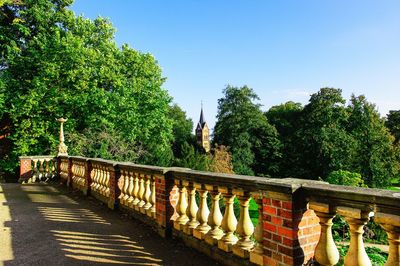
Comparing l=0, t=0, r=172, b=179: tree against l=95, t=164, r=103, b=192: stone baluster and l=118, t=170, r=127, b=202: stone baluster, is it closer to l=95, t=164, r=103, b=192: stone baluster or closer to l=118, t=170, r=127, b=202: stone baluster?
l=95, t=164, r=103, b=192: stone baluster

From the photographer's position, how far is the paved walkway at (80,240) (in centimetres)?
437

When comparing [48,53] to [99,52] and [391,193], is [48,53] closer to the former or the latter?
[99,52]

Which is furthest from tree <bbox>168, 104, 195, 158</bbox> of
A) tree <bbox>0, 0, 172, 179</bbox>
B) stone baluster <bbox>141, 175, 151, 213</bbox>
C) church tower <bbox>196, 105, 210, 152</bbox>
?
stone baluster <bbox>141, 175, 151, 213</bbox>

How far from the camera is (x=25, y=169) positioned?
14.4m

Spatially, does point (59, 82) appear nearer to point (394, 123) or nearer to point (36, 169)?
point (36, 169)

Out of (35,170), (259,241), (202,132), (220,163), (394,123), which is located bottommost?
(220,163)

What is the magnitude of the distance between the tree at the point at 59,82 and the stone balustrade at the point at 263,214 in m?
16.0

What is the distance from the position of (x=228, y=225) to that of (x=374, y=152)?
3600 centimetres

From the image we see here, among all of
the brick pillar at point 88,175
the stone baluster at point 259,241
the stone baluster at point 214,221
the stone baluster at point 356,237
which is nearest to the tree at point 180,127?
the brick pillar at point 88,175

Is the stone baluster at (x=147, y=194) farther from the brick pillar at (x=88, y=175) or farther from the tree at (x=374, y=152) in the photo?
the tree at (x=374, y=152)

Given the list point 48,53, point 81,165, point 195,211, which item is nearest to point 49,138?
point 48,53

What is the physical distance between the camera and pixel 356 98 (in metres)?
40.8

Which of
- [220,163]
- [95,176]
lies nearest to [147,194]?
[95,176]

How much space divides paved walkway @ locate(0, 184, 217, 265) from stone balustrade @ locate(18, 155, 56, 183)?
6637mm
